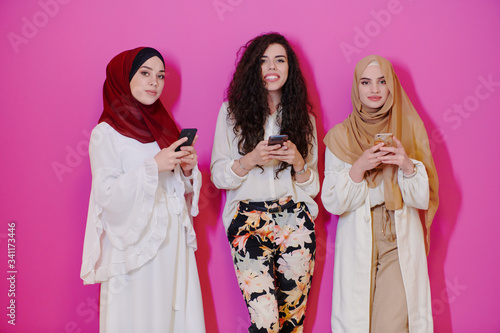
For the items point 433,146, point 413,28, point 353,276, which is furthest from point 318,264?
point 413,28

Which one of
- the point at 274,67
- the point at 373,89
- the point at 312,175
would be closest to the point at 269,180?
the point at 312,175

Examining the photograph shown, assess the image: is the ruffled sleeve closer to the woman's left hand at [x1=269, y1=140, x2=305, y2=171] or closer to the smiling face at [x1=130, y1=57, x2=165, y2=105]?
the smiling face at [x1=130, y1=57, x2=165, y2=105]

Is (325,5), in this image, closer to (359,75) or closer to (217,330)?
(359,75)

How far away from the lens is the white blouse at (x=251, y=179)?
8.12 ft

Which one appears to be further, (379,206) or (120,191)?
(379,206)

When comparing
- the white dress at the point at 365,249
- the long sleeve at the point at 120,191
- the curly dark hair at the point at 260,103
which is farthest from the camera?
the curly dark hair at the point at 260,103

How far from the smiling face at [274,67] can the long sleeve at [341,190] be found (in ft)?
1.75

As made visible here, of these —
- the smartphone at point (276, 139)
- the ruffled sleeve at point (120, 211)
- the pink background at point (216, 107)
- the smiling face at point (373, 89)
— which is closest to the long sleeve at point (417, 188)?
the smiling face at point (373, 89)

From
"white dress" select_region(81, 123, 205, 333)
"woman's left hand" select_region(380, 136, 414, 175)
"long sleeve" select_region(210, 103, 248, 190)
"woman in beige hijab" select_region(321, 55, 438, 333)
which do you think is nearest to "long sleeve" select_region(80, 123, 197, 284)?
"white dress" select_region(81, 123, 205, 333)

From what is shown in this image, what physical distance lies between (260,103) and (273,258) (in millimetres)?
871

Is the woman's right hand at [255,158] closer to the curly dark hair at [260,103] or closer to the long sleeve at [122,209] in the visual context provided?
the curly dark hair at [260,103]

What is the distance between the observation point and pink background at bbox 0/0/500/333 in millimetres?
2729

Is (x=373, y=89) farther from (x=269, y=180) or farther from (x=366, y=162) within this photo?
(x=269, y=180)

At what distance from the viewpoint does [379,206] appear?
253cm
